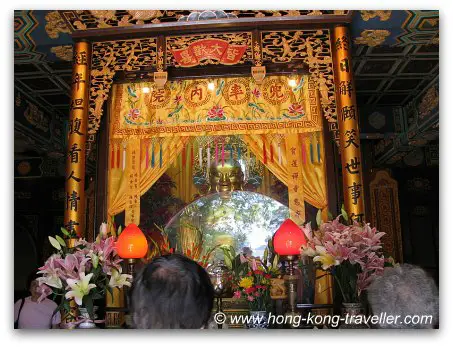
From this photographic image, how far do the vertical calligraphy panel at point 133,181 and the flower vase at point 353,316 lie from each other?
66.6 inches

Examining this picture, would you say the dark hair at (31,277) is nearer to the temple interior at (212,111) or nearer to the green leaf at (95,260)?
the temple interior at (212,111)

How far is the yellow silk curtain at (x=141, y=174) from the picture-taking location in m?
3.23

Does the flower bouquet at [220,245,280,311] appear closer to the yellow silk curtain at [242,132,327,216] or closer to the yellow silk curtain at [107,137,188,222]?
the yellow silk curtain at [242,132,327,216]

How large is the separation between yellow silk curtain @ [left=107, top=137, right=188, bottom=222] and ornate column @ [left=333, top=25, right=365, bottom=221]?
4.14 ft

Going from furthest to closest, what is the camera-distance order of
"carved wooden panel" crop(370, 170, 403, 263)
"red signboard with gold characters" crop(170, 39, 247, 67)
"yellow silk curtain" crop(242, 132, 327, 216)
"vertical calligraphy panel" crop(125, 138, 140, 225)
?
"carved wooden panel" crop(370, 170, 403, 263) < "vertical calligraphy panel" crop(125, 138, 140, 225) < "yellow silk curtain" crop(242, 132, 327, 216) < "red signboard with gold characters" crop(170, 39, 247, 67)

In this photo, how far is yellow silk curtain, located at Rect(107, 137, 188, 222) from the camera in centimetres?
323

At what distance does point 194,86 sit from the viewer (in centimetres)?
337

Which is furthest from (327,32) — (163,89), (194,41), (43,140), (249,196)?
(43,140)

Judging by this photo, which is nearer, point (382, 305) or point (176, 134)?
point (382, 305)

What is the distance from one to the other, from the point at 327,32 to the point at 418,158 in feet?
9.61

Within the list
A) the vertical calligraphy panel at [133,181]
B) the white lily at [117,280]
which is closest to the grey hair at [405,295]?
the white lily at [117,280]

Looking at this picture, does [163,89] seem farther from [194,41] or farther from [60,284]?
[60,284]

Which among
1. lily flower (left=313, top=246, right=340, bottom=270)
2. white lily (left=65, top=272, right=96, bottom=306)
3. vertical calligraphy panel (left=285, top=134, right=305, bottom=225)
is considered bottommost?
white lily (left=65, top=272, right=96, bottom=306)
